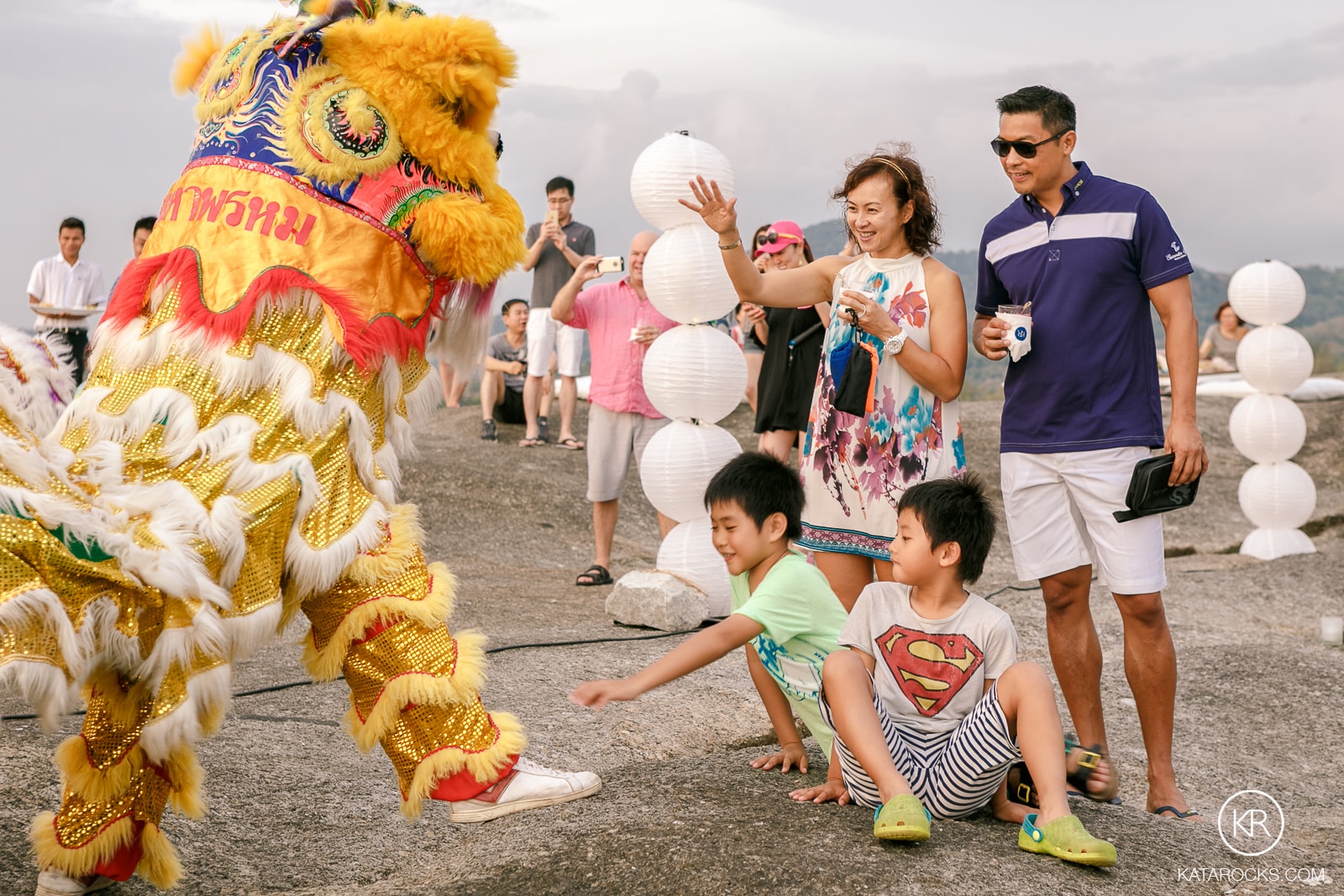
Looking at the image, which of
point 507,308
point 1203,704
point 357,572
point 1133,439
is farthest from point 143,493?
point 507,308

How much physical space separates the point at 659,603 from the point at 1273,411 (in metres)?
4.91

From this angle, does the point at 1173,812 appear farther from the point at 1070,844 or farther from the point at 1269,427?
the point at 1269,427

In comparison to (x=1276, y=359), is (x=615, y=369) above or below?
below

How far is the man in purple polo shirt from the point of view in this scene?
10.5 ft

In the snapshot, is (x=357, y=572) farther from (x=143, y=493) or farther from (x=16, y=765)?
(x=16, y=765)

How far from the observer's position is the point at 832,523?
3424mm

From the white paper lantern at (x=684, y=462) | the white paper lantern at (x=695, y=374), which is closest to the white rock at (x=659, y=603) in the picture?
the white paper lantern at (x=684, y=462)

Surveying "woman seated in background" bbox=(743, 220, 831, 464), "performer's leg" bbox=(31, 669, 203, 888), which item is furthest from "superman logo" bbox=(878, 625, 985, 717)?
"woman seated in background" bbox=(743, 220, 831, 464)

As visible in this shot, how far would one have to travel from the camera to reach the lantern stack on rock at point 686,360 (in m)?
5.00

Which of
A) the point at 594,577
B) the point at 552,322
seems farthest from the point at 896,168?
the point at 552,322

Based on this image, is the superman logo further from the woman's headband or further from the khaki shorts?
the khaki shorts

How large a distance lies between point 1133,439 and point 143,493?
2.47m

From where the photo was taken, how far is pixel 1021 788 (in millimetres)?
2680

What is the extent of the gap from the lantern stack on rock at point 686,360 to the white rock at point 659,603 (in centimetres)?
1
